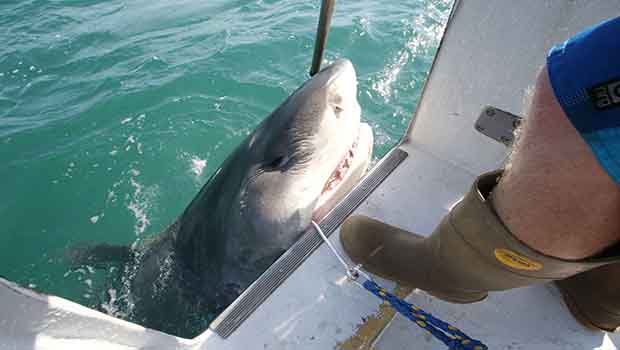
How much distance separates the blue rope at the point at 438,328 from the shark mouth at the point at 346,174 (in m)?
0.71

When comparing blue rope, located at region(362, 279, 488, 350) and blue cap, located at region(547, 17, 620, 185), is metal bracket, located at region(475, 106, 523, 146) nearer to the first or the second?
blue rope, located at region(362, 279, 488, 350)

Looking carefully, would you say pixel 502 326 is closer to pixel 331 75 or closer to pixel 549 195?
pixel 549 195

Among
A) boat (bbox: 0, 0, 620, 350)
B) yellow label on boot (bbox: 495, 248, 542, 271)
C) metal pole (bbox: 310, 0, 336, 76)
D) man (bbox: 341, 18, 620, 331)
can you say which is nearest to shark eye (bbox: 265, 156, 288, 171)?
boat (bbox: 0, 0, 620, 350)

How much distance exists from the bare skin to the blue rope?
1.56ft

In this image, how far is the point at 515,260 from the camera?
1180mm

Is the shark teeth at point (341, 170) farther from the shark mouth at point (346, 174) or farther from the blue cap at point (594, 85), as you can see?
the blue cap at point (594, 85)

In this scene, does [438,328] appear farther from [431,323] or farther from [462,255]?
[462,255]

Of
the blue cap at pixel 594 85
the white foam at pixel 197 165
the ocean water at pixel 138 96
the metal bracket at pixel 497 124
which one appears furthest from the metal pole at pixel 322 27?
the white foam at pixel 197 165

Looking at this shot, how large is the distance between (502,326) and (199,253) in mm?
1547

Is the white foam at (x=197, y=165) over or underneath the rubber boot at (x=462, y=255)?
underneath

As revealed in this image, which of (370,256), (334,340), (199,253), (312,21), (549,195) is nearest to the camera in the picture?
(549,195)

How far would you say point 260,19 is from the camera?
23.0ft

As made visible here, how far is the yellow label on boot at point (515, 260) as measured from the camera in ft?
3.76

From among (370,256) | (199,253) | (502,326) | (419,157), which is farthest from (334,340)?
(419,157)
